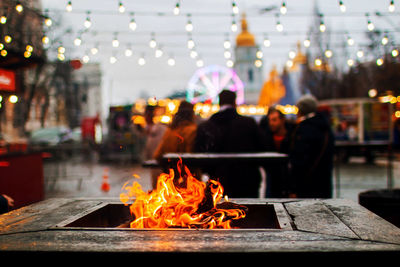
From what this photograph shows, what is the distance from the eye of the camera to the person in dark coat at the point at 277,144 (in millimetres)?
5688

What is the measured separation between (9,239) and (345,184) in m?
10.4

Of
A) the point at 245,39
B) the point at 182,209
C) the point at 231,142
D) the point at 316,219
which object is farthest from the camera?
the point at 245,39

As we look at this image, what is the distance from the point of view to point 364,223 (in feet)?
8.36

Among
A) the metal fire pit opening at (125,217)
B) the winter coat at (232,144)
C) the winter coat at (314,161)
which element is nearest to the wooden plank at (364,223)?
the metal fire pit opening at (125,217)

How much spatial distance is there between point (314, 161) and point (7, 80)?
6534mm

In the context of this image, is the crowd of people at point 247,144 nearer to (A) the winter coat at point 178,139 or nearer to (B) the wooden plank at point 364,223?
(A) the winter coat at point 178,139

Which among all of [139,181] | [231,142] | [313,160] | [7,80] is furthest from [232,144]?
[139,181]

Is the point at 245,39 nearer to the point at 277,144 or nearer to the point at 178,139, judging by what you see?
the point at 277,144

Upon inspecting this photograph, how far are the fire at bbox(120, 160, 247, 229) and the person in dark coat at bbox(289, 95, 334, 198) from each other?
179 cm

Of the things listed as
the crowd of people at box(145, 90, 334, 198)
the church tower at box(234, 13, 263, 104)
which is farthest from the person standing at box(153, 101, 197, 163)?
the church tower at box(234, 13, 263, 104)

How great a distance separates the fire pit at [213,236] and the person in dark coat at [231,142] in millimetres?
1579

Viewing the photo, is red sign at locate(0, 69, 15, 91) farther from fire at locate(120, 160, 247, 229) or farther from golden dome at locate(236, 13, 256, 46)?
golden dome at locate(236, 13, 256, 46)
